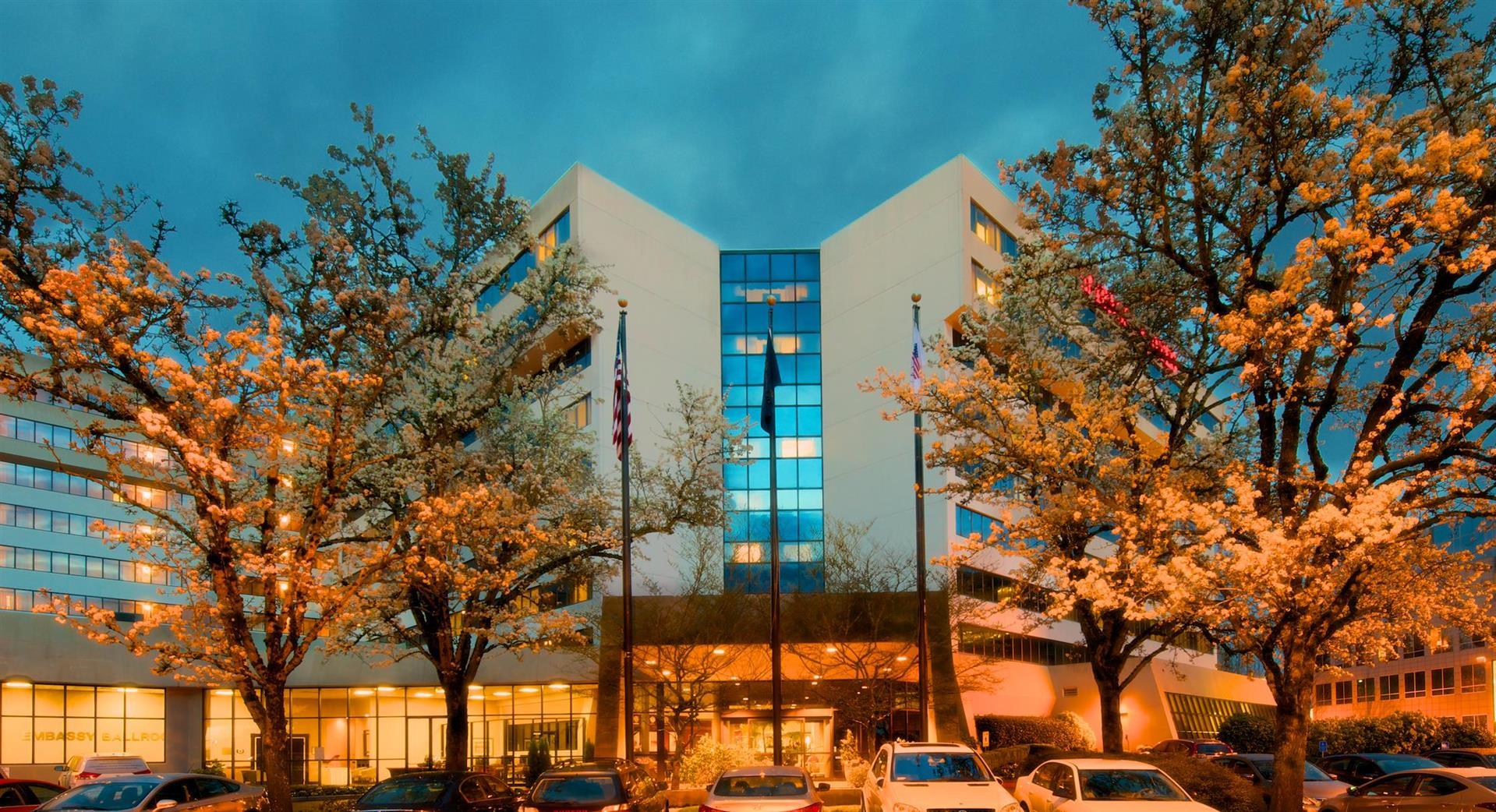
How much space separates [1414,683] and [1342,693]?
1531 cm

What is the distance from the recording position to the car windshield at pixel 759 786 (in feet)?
49.8

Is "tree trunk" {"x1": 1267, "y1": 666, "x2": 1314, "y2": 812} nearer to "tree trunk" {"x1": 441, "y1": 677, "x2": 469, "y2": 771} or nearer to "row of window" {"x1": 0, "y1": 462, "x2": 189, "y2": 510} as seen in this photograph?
"tree trunk" {"x1": 441, "y1": 677, "x2": 469, "y2": 771}

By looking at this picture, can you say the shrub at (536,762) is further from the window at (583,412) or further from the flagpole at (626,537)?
the window at (583,412)

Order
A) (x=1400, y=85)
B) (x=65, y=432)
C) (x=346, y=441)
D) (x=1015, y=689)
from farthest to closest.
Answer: (x=65, y=432)
(x=1015, y=689)
(x=346, y=441)
(x=1400, y=85)

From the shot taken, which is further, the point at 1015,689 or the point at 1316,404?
the point at 1015,689

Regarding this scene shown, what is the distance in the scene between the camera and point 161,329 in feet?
56.2

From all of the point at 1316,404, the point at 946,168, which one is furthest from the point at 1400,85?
the point at 946,168

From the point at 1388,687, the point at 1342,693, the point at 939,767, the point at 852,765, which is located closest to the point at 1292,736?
the point at 939,767

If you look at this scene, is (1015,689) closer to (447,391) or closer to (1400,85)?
(447,391)

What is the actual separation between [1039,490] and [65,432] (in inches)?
2776

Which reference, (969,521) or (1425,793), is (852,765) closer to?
(1425,793)

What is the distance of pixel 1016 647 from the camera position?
47.9 m

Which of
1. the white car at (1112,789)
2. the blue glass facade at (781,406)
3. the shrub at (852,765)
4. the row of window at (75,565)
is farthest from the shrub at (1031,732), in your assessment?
the row of window at (75,565)

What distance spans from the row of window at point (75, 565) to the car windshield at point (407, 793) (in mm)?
60489
